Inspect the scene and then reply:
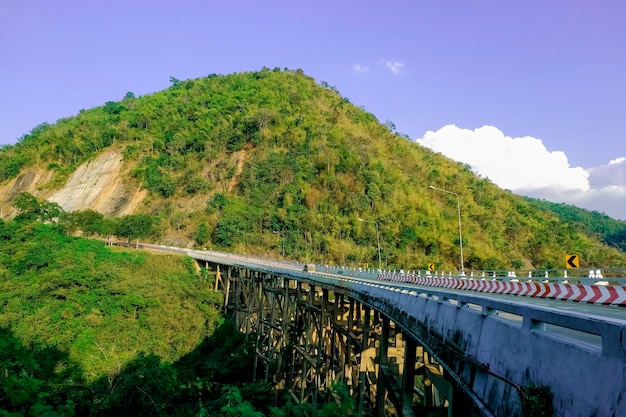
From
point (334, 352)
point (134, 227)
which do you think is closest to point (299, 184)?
point (134, 227)

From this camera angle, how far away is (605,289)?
983 cm

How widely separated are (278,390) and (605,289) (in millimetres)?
17000

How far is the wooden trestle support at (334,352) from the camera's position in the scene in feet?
33.0

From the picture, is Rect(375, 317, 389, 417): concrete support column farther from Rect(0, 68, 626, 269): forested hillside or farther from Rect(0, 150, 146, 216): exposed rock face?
Rect(0, 150, 146, 216): exposed rock face

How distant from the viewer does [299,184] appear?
67.2 metres

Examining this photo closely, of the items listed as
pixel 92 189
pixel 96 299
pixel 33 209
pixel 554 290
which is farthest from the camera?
pixel 92 189

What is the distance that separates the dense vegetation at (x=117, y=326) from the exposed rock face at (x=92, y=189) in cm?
3523

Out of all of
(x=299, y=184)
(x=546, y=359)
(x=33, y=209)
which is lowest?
(x=546, y=359)

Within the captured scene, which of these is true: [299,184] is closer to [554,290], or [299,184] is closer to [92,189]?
[92,189]

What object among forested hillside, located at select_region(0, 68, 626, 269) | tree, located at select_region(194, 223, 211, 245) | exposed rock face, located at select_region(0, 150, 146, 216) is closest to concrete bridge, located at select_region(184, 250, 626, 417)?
forested hillside, located at select_region(0, 68, 626, 269)

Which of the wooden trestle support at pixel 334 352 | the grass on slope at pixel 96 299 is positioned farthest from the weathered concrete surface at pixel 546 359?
the grass on slope at pixel 96 299

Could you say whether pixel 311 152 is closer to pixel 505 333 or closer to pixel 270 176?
pixel 270 176

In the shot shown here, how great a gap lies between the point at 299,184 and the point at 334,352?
48.8m

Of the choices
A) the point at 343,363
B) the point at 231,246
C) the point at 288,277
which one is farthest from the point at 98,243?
the point at 343,363
